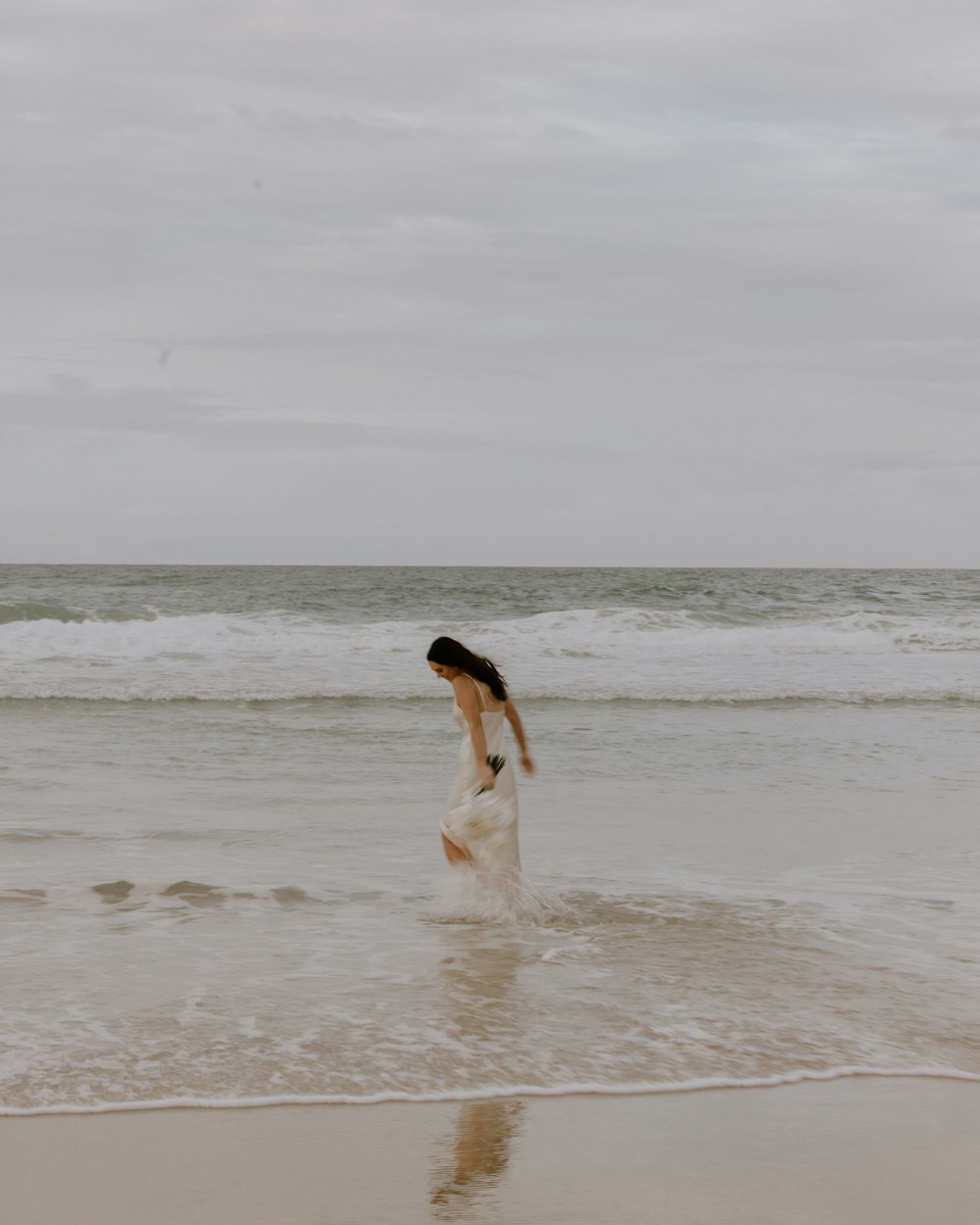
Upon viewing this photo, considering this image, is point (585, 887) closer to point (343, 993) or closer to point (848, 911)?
point (848, 911)

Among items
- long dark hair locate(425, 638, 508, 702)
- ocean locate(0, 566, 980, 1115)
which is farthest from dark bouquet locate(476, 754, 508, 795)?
ocean locate(0, 566, 980, 1115)

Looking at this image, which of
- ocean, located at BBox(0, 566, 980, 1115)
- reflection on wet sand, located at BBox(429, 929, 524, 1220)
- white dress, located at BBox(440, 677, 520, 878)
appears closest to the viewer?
reflection on wet sand, located at BBox(429, 929, 524, 1220)

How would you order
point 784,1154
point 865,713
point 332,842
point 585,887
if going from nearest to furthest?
1. point 784,1154
2. point 585,887
3. point 332,842
4. point 865,713

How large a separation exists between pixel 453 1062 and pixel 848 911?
9.86 feet

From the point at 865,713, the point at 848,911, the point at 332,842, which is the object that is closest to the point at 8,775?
the point at 332,842

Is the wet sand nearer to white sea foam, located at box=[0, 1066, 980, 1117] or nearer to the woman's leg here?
white sea foam, located at box=[0, 1066, 980, 1117]

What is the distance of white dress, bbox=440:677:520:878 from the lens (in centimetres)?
663

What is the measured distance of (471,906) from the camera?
6.50 meters

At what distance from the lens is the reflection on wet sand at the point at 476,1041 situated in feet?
11.2

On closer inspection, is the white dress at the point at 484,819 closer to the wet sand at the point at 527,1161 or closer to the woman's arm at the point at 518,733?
the woman's arm at the point at 518,733

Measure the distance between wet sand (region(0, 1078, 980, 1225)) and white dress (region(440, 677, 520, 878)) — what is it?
8.42ft

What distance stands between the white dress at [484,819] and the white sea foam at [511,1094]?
245 cm

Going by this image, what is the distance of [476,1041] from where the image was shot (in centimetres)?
454

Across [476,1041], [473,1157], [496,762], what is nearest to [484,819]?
[496,762]
